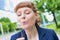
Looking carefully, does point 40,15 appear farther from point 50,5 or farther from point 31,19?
point 31,19

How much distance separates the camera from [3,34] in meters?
1.33

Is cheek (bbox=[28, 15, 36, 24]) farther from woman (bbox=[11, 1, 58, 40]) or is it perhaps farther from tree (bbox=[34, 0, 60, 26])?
tree (bbox=[34, 0, 60, 26])

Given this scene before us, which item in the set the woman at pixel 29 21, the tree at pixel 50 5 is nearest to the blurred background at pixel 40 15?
the tree at pixel 50 5

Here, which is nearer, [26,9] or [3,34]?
[26,9]

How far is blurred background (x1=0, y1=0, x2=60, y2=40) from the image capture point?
133 centimetres

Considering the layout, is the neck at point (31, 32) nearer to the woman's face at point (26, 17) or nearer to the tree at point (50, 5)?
the woman's face at point (26, 17)

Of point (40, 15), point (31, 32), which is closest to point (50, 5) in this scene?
point (40, 15)

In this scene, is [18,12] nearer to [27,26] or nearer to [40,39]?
[27,26]

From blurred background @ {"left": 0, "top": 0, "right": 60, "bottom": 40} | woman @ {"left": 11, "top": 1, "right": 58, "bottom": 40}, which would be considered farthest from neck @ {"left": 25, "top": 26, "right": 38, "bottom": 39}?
blurred background @ {"left": 0, "top": 0, "right": 60, "bottom": 40}

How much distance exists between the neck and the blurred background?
537 mm

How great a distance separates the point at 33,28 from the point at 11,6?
636 millimetres

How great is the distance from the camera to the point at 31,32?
2.53ft

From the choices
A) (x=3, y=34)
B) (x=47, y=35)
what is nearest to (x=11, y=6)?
(x=3, y=34)

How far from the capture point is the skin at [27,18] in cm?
72
